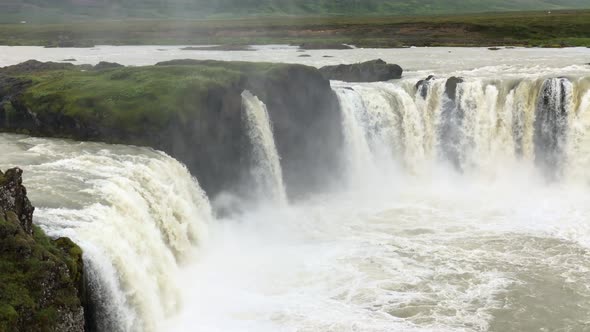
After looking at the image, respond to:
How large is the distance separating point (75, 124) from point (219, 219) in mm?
8812

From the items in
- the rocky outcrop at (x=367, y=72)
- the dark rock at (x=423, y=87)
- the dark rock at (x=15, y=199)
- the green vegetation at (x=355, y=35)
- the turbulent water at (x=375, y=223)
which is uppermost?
the green vegetation at (x=355, y=35)

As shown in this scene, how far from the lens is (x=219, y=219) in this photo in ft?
101

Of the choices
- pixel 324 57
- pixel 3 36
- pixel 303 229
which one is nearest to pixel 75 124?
pixel 303 229

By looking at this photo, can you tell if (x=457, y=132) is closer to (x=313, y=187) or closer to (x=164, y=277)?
(x=313, y=187)

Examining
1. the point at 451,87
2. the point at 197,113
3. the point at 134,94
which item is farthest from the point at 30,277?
the point at 451,87

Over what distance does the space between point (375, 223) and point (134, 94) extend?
47.5 ft

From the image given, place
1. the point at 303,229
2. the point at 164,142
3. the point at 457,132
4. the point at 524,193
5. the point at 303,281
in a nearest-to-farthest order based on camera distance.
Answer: the point at 303,281 < the point at 164,142 < the point at 303,229 < the point at 524,193 < the point at 457,132

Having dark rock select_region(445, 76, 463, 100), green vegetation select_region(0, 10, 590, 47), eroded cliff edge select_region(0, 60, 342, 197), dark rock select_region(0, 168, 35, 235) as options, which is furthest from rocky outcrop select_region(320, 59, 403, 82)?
green vegetation select_region(0, 10, 590, 47)

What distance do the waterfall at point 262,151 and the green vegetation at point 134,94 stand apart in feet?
5.52

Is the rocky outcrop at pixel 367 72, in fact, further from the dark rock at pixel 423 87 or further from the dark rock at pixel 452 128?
the dark rock at pixel 452 128

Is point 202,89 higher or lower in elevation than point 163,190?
higher

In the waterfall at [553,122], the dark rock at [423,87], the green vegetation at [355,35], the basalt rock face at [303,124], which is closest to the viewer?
the basalt rock face at [303,124]

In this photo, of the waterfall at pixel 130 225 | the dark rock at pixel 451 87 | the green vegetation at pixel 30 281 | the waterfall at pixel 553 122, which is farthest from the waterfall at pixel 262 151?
the green vegetation at pixel 30 281

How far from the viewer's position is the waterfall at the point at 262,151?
3438 centimetres
